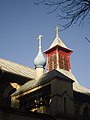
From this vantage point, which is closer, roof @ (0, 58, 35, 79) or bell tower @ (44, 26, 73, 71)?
roof @ (0, 58, 35, 79)

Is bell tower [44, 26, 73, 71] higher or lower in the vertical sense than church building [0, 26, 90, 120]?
higher

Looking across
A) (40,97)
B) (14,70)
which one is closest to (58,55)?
(14,70)

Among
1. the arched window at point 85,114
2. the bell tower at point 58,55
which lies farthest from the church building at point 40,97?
the bell tower at point 58,55

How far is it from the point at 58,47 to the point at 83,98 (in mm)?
12105

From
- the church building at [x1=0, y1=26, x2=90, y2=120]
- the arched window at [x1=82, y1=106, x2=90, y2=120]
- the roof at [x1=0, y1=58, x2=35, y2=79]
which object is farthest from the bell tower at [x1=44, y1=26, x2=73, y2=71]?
the roof at [x1=0, y1=58, x2=35, y2=79]

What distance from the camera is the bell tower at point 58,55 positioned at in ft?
108

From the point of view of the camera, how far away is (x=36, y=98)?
16.4 metres

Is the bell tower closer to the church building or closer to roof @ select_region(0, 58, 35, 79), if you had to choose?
the church building

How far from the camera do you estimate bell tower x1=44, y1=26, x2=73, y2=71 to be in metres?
32.9

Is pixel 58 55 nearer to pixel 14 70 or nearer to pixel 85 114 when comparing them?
pixel 85 114

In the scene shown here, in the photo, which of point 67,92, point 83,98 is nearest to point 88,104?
point 83,98

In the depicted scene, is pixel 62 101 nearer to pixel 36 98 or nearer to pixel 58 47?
pixel 36 98

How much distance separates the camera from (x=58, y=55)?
33375 mm

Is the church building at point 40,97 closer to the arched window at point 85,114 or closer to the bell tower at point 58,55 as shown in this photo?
the arched window at point 85,114
